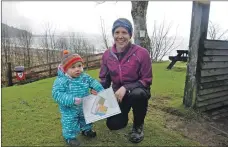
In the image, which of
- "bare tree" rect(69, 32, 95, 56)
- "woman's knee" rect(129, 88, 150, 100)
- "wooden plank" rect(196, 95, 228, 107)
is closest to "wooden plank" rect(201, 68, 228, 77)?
"wooden plank" rect(196, 95, 228, 107)

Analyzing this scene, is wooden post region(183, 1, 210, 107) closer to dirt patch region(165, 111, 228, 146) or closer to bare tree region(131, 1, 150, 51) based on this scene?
dirt patch region(165, 111, 228, 146)

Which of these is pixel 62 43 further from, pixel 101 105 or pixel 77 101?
pixel 77 101

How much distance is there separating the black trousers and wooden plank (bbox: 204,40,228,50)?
2055 millimetres

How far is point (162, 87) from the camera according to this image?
21.9 feet

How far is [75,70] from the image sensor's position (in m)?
2.85

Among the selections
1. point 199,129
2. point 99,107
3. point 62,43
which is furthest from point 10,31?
point 99,107

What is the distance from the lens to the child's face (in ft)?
9.36

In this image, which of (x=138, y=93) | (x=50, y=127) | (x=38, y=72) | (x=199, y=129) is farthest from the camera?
(x=38, y=72)

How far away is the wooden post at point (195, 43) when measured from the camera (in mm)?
4453

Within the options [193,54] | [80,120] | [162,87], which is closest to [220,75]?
[193,54]

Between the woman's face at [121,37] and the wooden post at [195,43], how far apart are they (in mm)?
1888

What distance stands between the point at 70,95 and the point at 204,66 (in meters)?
2.78

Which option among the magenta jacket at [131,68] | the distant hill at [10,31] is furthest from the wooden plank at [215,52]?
the distant hill at [10,31]

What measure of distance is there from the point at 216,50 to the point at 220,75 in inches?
20.6
